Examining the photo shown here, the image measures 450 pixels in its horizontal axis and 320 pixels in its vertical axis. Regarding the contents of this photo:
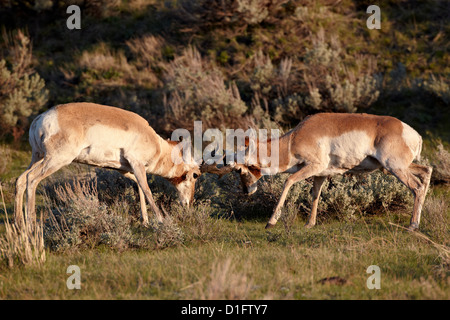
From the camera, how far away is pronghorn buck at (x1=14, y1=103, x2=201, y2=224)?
8.14 metres

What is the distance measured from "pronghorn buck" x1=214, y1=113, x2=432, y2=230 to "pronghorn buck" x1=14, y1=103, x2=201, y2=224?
1608 millimetres

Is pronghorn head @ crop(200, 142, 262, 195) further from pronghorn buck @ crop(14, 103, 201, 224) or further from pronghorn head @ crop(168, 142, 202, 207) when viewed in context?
pronghorn buck @ crop(14, 103, 201, 224)

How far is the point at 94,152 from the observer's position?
8.55m

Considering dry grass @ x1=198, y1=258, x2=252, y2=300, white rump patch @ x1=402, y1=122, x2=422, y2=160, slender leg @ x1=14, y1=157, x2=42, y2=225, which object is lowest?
dry grass @ x1=198, y1=258, x2=252, y2=300

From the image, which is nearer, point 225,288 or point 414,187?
point 225,288

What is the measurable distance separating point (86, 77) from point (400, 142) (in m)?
14.4

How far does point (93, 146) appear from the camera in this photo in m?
8.51

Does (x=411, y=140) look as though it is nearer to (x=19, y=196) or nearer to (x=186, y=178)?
(x=186, y=178)

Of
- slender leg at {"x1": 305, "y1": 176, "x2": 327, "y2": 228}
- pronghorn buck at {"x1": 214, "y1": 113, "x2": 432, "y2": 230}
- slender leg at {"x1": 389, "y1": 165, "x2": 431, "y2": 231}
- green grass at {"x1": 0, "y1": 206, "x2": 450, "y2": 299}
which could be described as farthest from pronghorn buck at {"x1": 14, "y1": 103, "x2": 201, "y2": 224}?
slender leg at {"x1": 389, "y1": 165, "x2": 431, "y2": 231}

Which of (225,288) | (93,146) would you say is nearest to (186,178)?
(93,146)

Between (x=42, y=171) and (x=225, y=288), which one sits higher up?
(x=42, y=171)

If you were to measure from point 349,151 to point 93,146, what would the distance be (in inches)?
168
